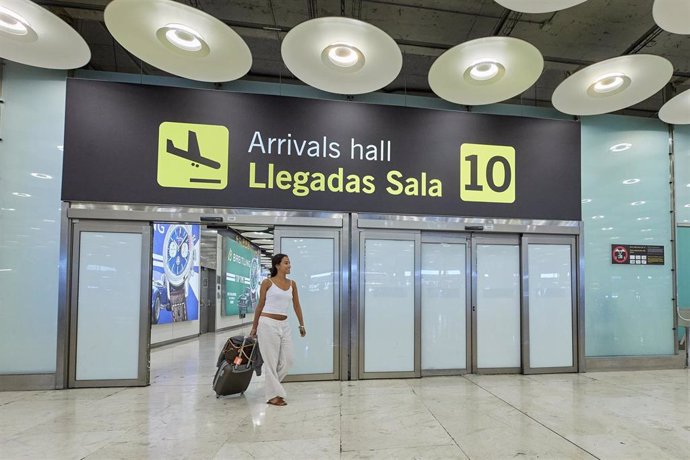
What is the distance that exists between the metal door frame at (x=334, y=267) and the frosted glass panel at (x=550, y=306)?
2.77m

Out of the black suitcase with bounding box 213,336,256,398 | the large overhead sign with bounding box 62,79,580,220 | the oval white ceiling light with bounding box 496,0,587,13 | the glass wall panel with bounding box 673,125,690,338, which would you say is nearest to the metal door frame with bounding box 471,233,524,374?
the large overhead sign with bounding box 62,79,580,220

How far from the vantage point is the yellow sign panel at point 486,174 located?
236 inches

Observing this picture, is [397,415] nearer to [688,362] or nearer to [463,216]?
[463,216]

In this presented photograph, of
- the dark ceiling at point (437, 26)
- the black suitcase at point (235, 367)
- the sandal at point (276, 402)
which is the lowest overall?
the sandal at point (276, 402)

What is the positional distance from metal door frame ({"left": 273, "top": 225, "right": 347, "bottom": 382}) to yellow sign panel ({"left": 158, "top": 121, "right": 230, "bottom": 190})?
100 cm

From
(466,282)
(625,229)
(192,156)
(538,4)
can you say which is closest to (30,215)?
(192,156)

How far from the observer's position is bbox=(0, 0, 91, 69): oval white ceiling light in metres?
3.50

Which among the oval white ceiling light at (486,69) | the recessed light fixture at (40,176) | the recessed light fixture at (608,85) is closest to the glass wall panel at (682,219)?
the recessed light fixture at (608,85)

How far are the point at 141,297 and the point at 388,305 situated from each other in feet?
10.2

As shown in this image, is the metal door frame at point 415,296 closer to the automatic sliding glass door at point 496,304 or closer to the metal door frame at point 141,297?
the automatic sliding glass door at point 496,304

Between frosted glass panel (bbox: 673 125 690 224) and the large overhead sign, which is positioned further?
frosted glass panel (bbox: 673 125 690 224)

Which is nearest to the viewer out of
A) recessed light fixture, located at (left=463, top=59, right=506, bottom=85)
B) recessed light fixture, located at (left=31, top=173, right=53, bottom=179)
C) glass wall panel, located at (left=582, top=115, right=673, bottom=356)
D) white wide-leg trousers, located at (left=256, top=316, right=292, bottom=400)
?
recessed light fixture, located at (left=463, top=59, right=506, bottom=85)

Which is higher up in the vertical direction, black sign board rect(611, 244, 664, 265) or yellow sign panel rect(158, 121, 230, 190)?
yellow sign panel rect(158, 121, 230, 190)

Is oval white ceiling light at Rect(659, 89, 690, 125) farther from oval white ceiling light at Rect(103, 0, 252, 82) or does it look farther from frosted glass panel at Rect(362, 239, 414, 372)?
oval white ceiling light at Rect(103, 0, 252, 82)
